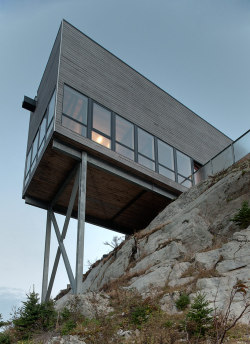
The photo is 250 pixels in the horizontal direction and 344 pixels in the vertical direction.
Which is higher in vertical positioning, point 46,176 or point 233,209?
point 46,176

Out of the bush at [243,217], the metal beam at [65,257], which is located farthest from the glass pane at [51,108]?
the bush at [243,217]

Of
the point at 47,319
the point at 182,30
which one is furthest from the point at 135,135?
the point at 182,30

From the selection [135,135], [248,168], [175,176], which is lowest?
[248,168]

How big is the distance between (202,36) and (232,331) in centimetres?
3206

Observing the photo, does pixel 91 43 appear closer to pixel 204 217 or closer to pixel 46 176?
pixel 46 176

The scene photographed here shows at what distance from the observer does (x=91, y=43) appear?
19.2m

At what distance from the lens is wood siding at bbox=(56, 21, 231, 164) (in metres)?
17.6

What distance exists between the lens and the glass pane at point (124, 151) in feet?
56.7

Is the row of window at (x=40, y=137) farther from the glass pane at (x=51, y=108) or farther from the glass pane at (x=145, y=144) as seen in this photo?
the glass pane at (x=145, y=144)

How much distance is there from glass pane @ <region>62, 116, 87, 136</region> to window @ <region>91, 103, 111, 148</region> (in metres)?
0.51

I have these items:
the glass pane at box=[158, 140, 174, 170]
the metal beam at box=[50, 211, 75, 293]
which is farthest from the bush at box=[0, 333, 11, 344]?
the glass pane at box=[158, 140, 174, 170]

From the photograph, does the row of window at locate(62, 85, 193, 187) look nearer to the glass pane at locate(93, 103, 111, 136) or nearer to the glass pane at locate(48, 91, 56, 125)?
the glass pane at locate(93, 103, 111, 136)

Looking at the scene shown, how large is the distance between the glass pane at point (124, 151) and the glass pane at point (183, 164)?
3.76 metres

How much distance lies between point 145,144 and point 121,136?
171 centimetres
